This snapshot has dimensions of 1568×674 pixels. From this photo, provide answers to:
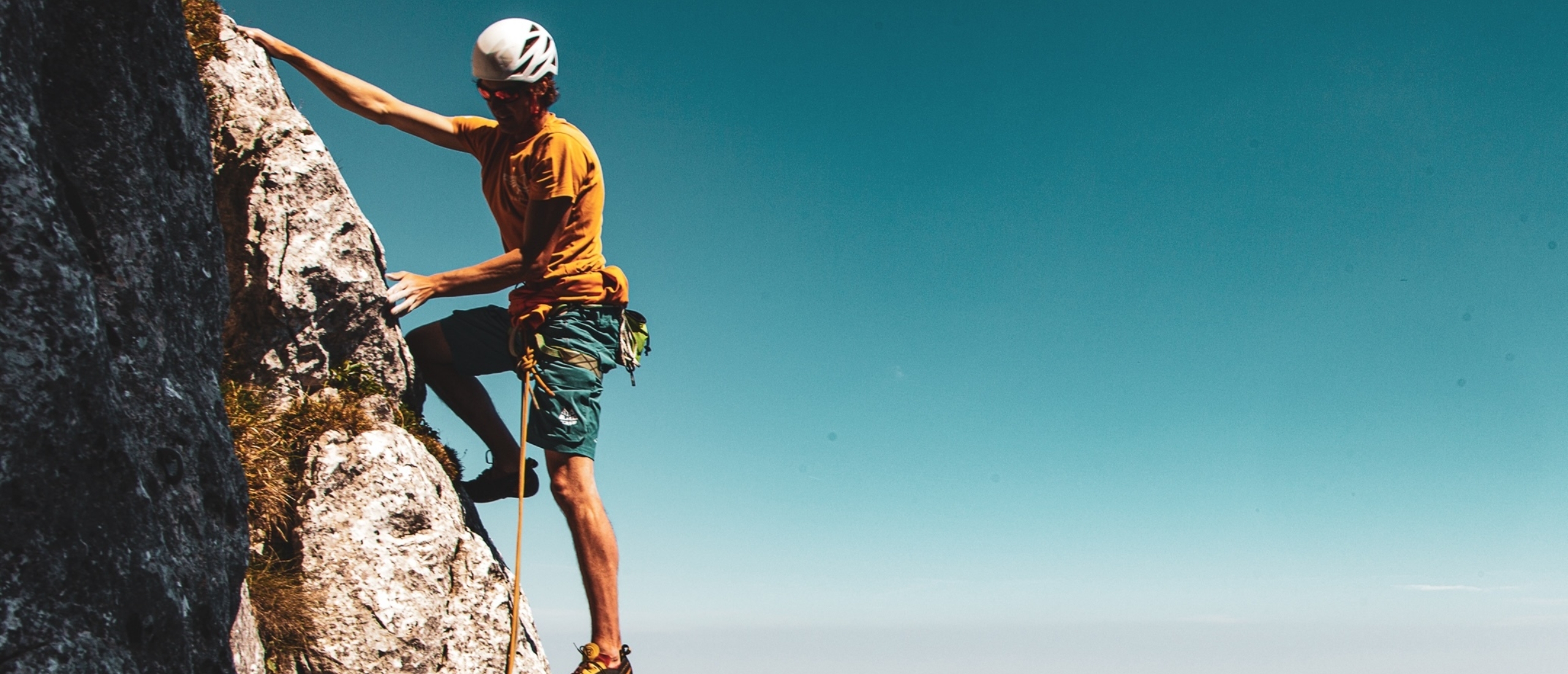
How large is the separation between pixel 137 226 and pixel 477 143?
4042mm

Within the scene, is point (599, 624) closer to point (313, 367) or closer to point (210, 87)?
point (313, 367)

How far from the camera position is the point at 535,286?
7504 millimetres

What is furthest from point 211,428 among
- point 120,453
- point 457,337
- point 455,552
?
point 457,337

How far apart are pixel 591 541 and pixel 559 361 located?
1.30 m

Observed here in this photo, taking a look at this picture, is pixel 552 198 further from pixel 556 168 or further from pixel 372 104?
pixel 372 104

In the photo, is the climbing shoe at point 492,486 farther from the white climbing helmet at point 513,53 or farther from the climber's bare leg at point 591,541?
the white climbing helmet at point 513,53

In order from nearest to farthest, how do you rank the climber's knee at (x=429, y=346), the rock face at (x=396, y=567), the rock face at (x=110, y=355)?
the rock face at (x=110, y=355), the rock face at (x=396, y=567), the climber's knee at (x=429, y=346)

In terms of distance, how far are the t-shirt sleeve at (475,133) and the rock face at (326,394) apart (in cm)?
97

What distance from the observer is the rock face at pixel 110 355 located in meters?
3.10

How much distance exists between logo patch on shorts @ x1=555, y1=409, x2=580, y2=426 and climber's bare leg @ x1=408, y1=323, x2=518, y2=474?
1.23 metres

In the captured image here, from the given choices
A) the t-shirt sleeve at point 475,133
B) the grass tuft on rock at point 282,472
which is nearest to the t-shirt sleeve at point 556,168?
the t-shirt sleeve at point 475,133

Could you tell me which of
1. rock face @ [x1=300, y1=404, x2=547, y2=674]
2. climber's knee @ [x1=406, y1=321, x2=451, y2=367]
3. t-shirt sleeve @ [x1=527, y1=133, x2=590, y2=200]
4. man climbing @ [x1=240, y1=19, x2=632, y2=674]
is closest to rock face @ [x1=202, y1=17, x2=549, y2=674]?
rock face @ [x1=300, y1=404, x2=547, y2=674]

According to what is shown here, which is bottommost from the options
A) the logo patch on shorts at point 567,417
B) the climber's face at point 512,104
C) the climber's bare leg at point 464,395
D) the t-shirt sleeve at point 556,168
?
the logo patch on shorts at point 567,417

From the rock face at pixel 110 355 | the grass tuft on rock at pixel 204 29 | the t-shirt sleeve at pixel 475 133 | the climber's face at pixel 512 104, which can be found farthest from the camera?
the t-shirt sleeve at pixel 475 133
